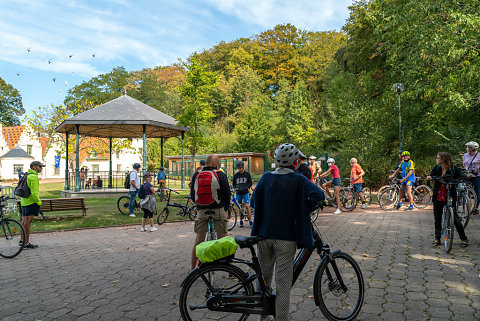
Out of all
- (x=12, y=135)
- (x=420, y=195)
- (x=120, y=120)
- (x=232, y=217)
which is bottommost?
(x=232, y=217)

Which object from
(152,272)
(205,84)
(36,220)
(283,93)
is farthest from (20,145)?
(152,272)

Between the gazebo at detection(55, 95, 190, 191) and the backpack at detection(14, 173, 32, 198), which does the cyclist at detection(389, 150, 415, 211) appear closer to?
the backpack at detection(14, 173, 32, 198)

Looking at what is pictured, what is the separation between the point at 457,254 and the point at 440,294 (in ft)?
7.83

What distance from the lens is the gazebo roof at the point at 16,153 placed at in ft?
185

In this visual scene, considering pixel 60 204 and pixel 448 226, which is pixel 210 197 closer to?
pixel 448 226

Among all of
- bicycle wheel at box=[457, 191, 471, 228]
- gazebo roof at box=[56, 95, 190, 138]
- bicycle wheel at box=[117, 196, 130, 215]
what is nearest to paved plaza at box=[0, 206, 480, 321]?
bicycle wheel at box=[457, 191, 471, 228]

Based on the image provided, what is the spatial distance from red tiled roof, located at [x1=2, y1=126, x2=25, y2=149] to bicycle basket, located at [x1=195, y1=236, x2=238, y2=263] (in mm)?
70170

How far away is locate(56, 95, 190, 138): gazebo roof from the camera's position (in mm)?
21172

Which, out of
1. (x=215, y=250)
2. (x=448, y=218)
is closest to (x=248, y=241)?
(x=215, y=250)

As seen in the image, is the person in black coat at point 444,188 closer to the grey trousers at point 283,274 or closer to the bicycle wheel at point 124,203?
the grey trousers at point 283,274

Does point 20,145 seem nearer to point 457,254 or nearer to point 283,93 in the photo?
point 283,93

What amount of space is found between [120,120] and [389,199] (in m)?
15.8

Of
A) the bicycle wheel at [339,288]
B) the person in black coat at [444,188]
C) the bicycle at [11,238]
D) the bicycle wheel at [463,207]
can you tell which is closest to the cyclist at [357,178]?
the bicycle wheel at [463,207]

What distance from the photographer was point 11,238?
294 inches
